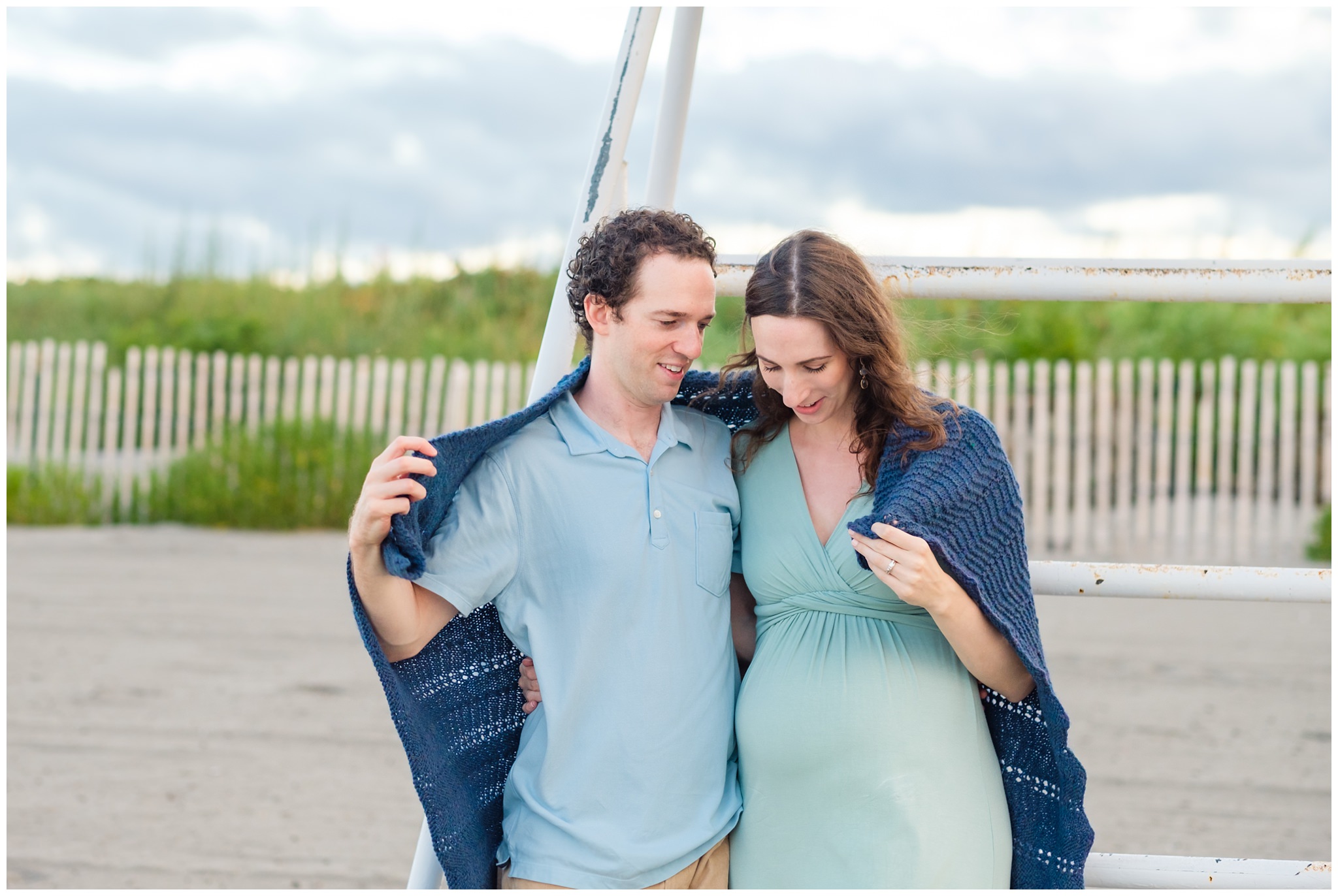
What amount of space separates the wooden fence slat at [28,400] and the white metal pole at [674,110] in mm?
11008

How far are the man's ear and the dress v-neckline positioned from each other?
0.35 meters

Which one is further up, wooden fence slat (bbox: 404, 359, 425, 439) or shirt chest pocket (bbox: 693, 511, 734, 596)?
wooden fence slat (bbox: 404, 359, 425, 439)

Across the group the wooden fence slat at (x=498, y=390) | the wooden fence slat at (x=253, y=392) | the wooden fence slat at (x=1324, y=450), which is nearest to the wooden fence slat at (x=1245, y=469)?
the wooden fence slat at (x=1324, y=450)

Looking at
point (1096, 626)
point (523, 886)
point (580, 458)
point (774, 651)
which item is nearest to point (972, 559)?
point (774, 651)

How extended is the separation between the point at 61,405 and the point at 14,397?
1.79 ft

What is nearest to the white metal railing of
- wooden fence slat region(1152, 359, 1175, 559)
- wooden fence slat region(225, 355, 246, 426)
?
wooden fence slat region(1152, 359, 1175, 559)

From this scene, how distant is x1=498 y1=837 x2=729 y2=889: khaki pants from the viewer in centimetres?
159

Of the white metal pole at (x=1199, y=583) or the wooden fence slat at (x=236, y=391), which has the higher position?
the wooden fence slat at (x=236, y=391)

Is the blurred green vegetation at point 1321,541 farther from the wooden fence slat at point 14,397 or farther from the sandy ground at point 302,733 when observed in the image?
the wooden fence slat at point 14,397

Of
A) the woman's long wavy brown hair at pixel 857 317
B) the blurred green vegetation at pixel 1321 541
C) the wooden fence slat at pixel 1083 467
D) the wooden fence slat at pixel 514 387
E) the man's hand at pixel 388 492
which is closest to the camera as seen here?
the man's hand at pixel 388 492

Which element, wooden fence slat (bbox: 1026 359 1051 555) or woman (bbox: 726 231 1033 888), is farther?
wooden fence slat (bbox: 1026 359 1051 555)

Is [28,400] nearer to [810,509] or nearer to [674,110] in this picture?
[674,110]

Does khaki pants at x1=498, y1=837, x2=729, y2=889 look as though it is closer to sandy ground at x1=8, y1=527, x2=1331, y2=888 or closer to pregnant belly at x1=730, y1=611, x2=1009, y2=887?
pregnant belly at x1=730, y1=611, x2=1009, y2=887

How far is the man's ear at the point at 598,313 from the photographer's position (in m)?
1.71
